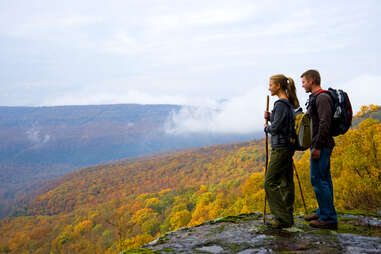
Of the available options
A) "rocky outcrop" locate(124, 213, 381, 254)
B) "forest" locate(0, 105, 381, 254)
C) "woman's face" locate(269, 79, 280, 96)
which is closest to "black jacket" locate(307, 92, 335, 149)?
"woman's face" locate(269, 79, 280, 96)

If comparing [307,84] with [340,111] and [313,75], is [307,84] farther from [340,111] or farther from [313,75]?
[340,111]

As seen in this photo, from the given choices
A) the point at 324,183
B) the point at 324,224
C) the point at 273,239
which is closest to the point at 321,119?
the point at 324,183

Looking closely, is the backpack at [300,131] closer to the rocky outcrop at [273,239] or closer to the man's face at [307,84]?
the man's face at [307,84]

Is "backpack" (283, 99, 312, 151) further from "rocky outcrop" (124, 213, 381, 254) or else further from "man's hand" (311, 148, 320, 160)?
"rocky outcrop" (124, 213, 381, 254)

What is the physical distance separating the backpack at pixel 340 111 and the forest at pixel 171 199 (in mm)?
3016

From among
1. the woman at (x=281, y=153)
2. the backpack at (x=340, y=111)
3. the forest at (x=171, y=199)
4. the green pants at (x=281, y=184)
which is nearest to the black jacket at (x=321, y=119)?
the backpack at (x=340, y=111)

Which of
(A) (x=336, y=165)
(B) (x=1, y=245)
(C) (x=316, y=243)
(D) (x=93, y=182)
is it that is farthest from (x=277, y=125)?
(D) (x=93, y=182)

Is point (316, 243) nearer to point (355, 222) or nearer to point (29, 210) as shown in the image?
point (355, 222)

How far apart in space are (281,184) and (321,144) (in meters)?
1.17

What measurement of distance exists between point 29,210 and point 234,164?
126 m

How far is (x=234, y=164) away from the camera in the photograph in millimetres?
155125

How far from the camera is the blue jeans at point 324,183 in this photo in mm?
5219

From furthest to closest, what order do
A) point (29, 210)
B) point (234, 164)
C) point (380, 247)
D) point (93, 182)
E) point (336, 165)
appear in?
1. point (93, 182)
2. point (29, 210)
3. point (234, 164)
4. point (336, 165)
5. point (380, 247)

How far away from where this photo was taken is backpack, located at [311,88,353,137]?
503 cm
